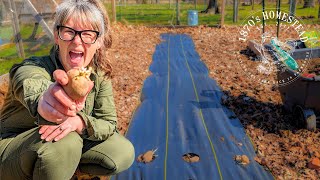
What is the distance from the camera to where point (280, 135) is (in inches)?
158

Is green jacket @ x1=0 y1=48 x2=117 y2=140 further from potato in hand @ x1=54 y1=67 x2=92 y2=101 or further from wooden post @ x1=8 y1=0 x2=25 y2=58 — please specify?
wooden post @ x1=8 y1=0 x2=25 y2=58

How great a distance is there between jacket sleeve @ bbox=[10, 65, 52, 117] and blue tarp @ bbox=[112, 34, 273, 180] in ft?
5.34

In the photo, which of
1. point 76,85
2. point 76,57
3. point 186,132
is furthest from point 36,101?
point 186,132

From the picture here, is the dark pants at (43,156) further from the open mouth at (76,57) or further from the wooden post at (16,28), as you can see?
the wooden post at (16,28)

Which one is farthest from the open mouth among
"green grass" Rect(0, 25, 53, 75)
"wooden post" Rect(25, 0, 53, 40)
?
"wooden post" Rect(25, 0, 53, 40)

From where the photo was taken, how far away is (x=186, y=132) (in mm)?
4051

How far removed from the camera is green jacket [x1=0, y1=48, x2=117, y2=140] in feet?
4.93

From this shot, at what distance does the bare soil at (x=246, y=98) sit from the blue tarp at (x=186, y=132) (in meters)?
0.16

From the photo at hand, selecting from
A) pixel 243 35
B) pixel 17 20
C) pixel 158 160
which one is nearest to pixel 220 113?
pixel 158 160

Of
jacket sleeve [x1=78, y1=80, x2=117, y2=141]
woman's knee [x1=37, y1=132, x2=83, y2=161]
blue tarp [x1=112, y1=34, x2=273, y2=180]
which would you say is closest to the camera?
woman's knee [x1=37, y1=132, x2=83, y2=161]

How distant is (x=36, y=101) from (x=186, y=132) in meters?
2.81

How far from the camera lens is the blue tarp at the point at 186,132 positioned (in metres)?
3.22

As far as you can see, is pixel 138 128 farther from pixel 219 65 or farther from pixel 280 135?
pixel 219 65

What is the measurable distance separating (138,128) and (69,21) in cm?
254
